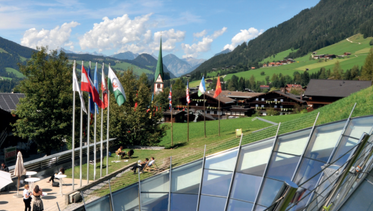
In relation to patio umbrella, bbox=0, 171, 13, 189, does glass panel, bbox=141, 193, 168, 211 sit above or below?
below

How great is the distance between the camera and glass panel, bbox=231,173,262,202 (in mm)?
18141

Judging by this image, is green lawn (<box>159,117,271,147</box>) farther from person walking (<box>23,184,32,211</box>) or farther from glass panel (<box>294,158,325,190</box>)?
person walking (<box>23,184,32,211</box>)

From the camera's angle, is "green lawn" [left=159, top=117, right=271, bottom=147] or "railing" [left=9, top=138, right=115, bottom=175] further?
"green lawn" [left=159, top=117, right=271, bottom=147]

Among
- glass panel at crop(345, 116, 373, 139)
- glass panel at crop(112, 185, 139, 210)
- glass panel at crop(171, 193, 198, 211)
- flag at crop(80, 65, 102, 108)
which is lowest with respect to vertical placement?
glass panel at crop(171, 193, 198, 211)

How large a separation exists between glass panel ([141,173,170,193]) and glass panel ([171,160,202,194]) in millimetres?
422

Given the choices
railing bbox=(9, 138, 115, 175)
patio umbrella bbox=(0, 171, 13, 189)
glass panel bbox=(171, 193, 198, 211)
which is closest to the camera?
patio umbrella bbox=(0, 171, 13, 189)

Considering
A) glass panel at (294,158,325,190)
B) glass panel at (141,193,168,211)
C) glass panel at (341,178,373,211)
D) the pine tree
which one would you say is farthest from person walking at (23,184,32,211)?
the pine tree

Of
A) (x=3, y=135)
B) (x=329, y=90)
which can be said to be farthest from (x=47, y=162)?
(x=329, y=90)

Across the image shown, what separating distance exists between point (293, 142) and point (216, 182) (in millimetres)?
5822

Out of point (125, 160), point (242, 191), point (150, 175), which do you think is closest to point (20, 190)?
point (150, 175)

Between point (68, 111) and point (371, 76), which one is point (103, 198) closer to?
point (68, 111)

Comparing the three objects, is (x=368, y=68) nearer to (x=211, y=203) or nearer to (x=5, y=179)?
(x=211, y=203)

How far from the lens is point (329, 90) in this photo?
3127 inches

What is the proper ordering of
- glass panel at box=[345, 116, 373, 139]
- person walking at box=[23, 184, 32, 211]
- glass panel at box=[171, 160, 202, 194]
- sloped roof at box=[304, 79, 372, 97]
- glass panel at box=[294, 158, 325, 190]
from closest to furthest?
1. person walking at box=[23, 184, 32, 211]
2. glass panel at box=[294, 158, 325, 190]
3. glass panel at box=[345, 116, 373, 139]
4. glass panel at box=[171, 160, 202, 194]
5. sloped roof at box=[304, 79, 372, 97]
